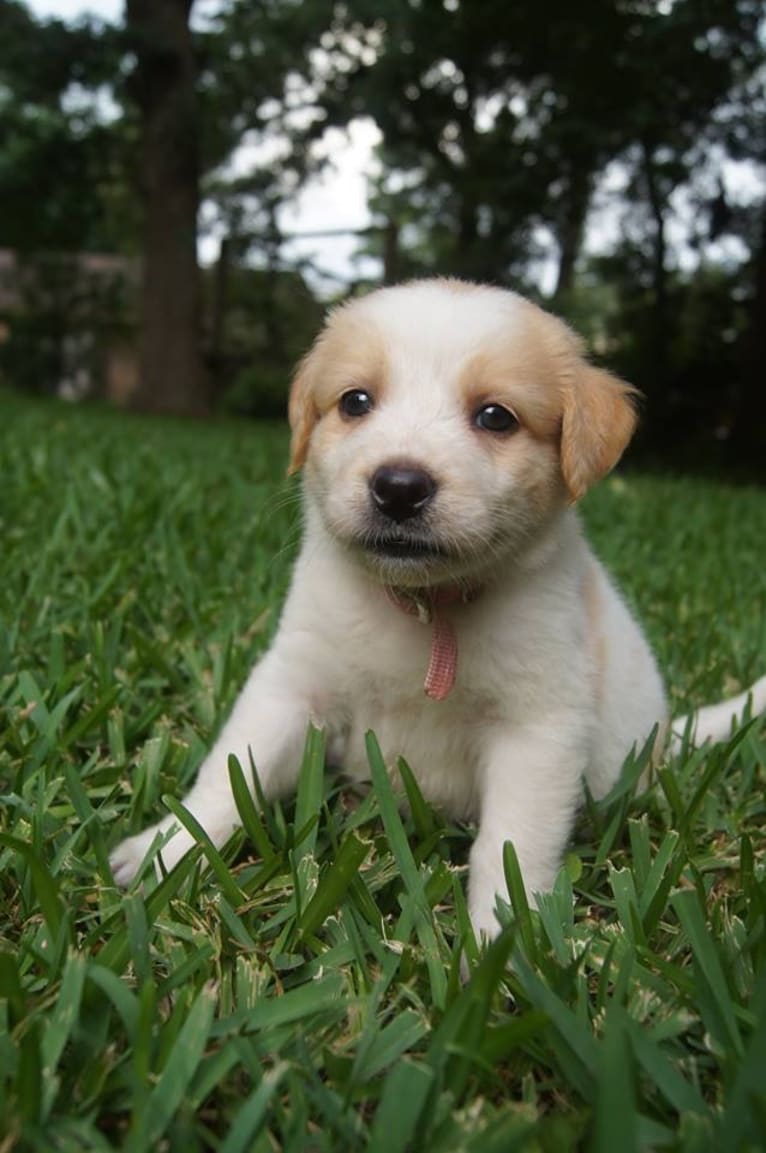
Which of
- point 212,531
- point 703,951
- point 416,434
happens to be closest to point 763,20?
point 212,531

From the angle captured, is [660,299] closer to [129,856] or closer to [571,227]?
[571,227]

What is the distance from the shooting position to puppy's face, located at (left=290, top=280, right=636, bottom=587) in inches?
74.7

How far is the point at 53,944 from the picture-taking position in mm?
1508

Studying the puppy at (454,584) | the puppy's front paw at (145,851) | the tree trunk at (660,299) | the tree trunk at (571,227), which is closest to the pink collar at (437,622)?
the puppy at (454,584)

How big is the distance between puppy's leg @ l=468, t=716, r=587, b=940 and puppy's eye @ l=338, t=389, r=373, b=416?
0.70 metres

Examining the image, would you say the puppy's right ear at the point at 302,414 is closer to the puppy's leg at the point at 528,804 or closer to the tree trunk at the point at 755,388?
the puppy's leg at the point at 528,804

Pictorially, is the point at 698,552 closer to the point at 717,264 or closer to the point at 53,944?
the point at 53,944

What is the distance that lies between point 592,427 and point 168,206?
45.9 ft

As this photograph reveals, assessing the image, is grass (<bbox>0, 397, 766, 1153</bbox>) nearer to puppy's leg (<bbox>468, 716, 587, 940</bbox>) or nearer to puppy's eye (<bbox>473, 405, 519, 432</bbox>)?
puppy's leg (<bbox>468, 716, 587, 940</bbox>)

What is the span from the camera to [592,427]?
6.97 feet

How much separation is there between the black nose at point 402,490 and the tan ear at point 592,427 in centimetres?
36

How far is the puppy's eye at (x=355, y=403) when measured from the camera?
213cm

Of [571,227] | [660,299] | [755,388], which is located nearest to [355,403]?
[571,227]

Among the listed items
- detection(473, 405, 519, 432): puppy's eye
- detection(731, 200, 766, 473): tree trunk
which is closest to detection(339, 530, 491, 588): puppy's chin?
detection(473, 405, 519, 432): puppy's eye
